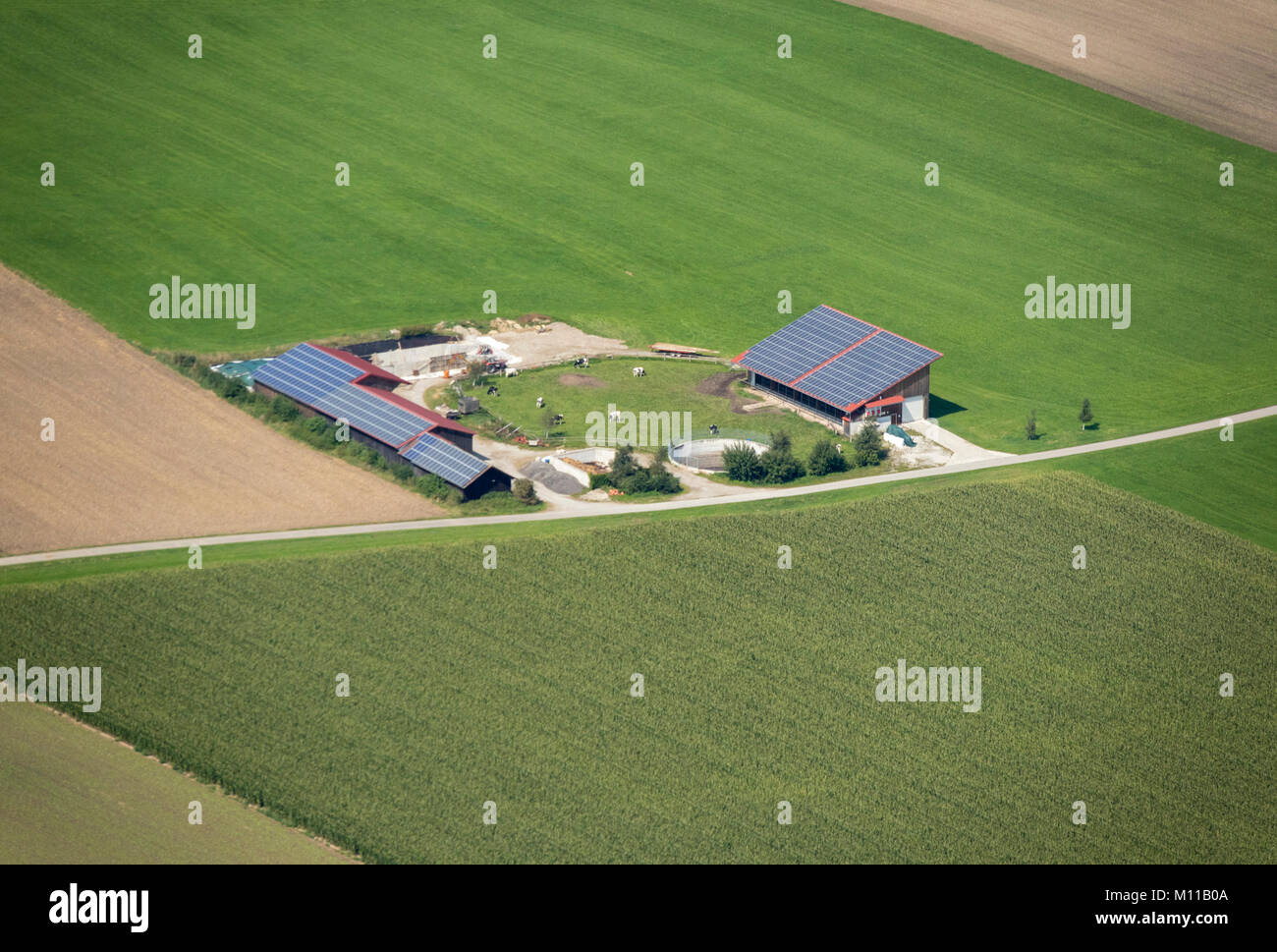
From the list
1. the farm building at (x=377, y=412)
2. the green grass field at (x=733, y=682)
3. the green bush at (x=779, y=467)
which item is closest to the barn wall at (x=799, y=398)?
the green bush at (x=779, y=467)

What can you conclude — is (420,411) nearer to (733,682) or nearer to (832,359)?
(832,359)

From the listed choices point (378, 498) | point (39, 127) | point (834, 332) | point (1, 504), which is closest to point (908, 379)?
point (834, 332)

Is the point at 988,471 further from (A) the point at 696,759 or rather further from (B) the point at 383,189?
(B) the point at 383,189

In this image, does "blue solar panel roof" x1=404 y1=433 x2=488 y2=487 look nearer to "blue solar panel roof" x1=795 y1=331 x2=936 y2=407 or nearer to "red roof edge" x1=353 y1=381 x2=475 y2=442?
"red roof edge" x1=353 y1=381 x2=475 y2=442

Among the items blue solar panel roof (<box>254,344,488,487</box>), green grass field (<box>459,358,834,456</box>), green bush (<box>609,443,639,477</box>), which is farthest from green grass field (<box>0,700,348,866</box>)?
green grass field (<box>459,358,834,456</box>)

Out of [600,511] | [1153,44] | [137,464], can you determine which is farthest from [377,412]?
[1153,44]

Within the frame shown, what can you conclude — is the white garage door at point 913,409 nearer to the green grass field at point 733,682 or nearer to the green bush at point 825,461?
the green bush at point 825,461

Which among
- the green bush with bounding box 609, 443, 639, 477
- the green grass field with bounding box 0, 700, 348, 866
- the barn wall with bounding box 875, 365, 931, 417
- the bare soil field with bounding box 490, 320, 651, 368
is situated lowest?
the green grass field with bounding box 0, 700, 348, 866
